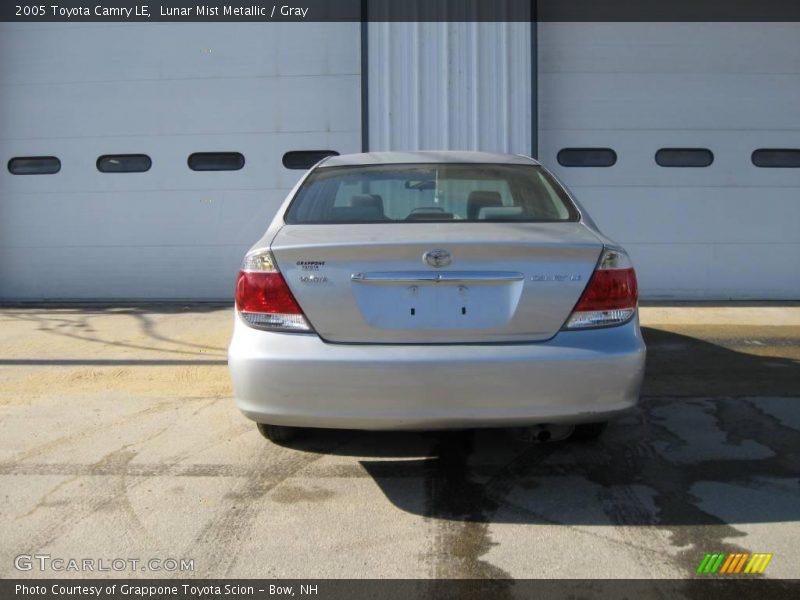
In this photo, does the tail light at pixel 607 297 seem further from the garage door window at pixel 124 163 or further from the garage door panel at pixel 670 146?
Result: the garage door window at pixel 124 163

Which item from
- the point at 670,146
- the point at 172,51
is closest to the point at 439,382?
the point at 670,146

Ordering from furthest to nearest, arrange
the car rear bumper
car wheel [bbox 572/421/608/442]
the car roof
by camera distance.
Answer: the car roof → car wheel [bbox 572/421/608/442] → the car rear bumper

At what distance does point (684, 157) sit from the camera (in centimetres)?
836

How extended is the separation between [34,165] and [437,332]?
24.4 feet

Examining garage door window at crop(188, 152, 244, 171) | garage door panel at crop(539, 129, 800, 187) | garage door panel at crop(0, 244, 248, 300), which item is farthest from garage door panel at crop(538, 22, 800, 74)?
garage door panel at crop(0, 244, 248, 300)

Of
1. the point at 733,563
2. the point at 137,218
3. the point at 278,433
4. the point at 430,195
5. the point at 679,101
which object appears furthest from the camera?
the point at 137,218

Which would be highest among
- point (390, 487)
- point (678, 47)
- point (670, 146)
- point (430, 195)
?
point (678, 47)

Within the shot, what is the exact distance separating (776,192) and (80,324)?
747 centimetres

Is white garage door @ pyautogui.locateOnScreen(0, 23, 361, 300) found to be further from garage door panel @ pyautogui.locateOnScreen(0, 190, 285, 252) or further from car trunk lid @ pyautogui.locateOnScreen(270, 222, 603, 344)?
car trunk lid @ pyautogui.locateOnScreen(270, 222, 603, 344)

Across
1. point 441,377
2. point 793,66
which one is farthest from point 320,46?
point 441,377

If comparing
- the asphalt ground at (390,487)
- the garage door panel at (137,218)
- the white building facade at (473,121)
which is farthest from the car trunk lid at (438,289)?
the garage door panel at (137,218)

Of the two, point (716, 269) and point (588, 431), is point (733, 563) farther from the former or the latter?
point (716, 269)

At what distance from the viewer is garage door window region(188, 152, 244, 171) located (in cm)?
847

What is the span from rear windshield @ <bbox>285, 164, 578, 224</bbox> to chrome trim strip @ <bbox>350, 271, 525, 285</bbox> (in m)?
0.56
